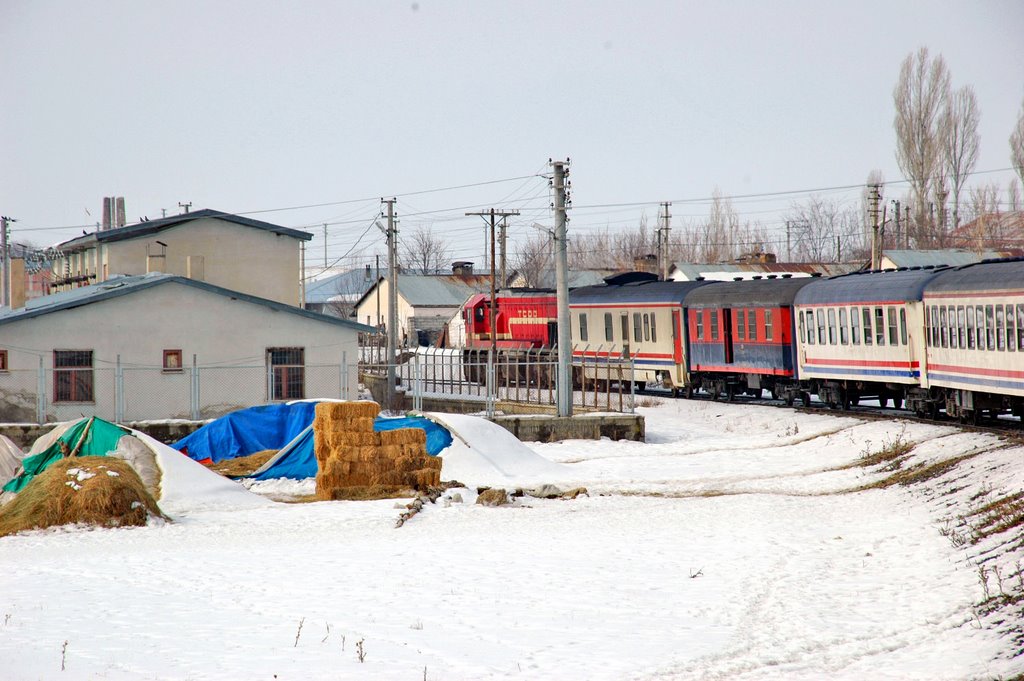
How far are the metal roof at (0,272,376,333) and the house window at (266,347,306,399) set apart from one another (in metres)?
1.20

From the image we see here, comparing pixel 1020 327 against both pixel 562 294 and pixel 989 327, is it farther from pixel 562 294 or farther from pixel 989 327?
pixel 562 294

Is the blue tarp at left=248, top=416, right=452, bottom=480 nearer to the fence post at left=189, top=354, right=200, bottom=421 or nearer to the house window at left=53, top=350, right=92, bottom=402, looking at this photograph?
the fence post at left=189, top=354, right=200, bottom=421

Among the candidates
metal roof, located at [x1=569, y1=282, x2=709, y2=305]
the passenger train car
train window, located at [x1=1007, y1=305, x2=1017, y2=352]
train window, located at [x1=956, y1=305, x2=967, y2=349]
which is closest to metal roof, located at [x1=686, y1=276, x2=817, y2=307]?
metal roof, located at [x1=569, y1=282, x2=709, y2=305]

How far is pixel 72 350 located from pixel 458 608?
23135 millimetres

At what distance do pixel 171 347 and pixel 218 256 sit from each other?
12.1 metres

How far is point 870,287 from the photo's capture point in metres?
32.0

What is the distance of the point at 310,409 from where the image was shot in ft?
89.1

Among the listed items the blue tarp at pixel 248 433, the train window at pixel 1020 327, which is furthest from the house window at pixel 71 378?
the train window at pixel 1020 327

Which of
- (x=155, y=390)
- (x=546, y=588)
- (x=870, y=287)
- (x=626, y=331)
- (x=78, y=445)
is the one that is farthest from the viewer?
(x=626, y=331)

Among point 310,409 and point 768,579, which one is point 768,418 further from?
point 768,579

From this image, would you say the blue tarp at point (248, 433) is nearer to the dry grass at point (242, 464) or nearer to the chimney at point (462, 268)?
the dry grass at point (242, 464)

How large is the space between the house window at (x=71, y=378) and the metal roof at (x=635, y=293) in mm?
20289

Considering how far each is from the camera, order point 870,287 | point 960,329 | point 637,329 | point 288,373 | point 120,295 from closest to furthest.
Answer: point 960,329 < point 870,287 < point 120,295 < point 288,373 < point 637,329

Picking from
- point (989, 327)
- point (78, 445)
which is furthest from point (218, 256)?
point (989, 327)
